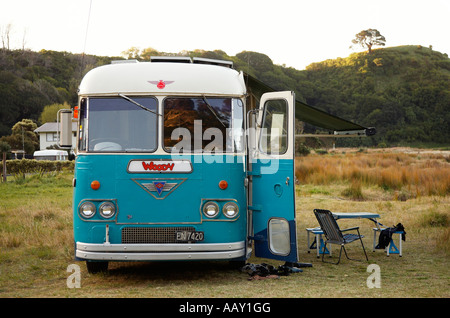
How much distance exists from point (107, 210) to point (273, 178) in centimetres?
222

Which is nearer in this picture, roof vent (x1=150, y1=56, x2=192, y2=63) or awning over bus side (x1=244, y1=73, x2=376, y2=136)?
roof vent (x1=150, y1=56, x2=192, y2=63)

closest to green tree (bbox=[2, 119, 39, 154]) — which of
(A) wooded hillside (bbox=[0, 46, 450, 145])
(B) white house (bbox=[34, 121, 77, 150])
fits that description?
(B) white house (bbox=[34, 121, 77, 150])

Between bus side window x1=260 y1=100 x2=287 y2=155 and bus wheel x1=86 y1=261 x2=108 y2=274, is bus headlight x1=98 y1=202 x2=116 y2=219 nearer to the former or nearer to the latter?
bus wheel x1=86 y1=261 x2=108 y2=274

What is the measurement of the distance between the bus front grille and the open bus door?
1222 millimetres

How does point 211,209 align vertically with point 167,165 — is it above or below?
below

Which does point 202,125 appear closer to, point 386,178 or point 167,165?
point 167,165

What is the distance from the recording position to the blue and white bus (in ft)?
23.1

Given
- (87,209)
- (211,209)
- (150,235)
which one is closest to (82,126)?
(87,209)

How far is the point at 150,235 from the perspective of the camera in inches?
279

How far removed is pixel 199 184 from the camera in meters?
7.16

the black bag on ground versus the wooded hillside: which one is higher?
the wooded hillside

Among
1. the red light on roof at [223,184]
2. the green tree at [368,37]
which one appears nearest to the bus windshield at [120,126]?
the red light on roof at [223,184]
